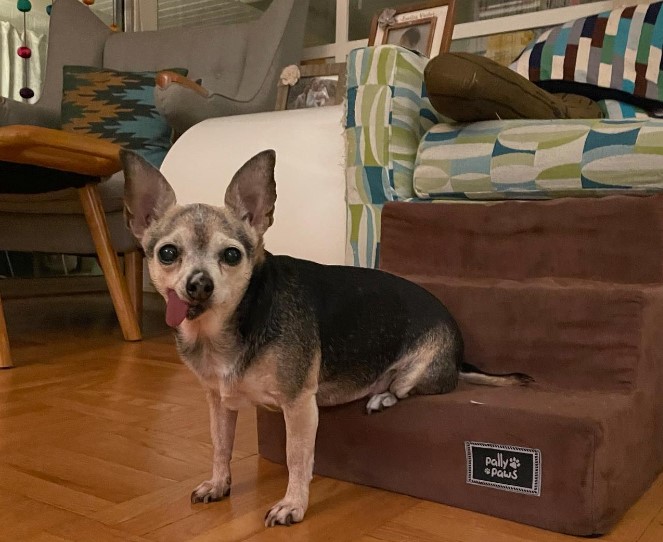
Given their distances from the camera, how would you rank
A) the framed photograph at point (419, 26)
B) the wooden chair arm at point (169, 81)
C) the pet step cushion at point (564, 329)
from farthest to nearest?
the framed photograph at point (419, 26), the wooden chair arm at point (169, 81), the pet step cushion at point (564, 329)

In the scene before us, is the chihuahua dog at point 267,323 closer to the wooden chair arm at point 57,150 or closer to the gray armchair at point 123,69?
the wooden chair arm at point 57,150

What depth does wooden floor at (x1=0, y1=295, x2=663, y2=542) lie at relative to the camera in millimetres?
1003

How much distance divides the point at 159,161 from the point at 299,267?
5.68 ft

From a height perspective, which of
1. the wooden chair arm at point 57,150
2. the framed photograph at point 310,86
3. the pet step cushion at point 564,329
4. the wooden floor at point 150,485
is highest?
the framed photograph at point 310,86

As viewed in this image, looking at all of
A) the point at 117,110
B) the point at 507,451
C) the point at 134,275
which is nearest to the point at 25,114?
the point at 117,110

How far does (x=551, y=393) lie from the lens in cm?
120

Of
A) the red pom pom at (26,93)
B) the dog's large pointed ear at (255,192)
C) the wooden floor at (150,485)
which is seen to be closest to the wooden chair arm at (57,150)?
the wooden floor at (150,485)

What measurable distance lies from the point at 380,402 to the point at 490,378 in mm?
222

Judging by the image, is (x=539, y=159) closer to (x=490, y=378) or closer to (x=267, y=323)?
(x=490, y=378)

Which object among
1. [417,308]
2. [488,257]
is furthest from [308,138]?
[417,308]

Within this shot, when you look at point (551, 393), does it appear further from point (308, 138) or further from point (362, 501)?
point (308, 138)

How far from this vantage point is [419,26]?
109 inches

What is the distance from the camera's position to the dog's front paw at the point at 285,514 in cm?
102

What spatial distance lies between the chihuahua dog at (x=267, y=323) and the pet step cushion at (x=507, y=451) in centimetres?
6
